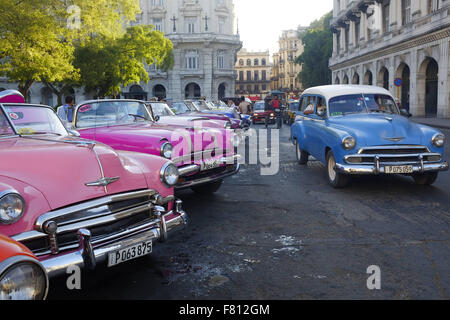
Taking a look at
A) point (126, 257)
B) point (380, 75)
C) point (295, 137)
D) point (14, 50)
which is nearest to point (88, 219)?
point (126, 257)

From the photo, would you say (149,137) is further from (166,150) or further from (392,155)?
(392,155)

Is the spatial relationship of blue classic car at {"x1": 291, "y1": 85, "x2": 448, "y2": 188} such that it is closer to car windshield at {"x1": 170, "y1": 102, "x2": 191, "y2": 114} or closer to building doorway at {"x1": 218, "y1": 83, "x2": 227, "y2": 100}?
car windshield at {"x1": 170, "y1": 102, "x2": 191, "y2": 114}

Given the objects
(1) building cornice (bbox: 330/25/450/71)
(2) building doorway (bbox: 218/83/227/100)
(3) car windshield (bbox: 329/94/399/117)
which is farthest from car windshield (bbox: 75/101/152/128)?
(2) building doorway (bbox: 218/83/227/100)

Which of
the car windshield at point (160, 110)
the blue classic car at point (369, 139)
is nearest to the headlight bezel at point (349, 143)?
the blue classic car at point (369, 139)

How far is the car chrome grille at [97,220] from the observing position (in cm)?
308

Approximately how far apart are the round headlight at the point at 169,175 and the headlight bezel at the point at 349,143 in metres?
3.71

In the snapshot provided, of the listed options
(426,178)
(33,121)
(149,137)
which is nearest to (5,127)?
(33,121)

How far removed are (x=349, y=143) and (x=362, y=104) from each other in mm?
1757

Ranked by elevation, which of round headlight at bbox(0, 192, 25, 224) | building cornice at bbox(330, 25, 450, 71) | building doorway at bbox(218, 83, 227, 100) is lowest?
round headlight at bbox(0, 192, 25, 224)

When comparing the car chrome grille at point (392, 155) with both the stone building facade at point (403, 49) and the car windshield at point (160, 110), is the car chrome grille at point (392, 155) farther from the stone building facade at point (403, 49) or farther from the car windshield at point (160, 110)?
the stone building facade at point (403, 49)

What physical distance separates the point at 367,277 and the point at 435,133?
4.41 meters

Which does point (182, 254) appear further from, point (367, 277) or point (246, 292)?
point (367, 277)

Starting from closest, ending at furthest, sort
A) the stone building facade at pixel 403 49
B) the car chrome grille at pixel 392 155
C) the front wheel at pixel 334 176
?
the car chrome grille at pixel 392 155
the front wheel at pixel 334 176
the stone building facade at pixel 403 49

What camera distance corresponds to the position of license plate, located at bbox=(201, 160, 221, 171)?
6.45 metres
